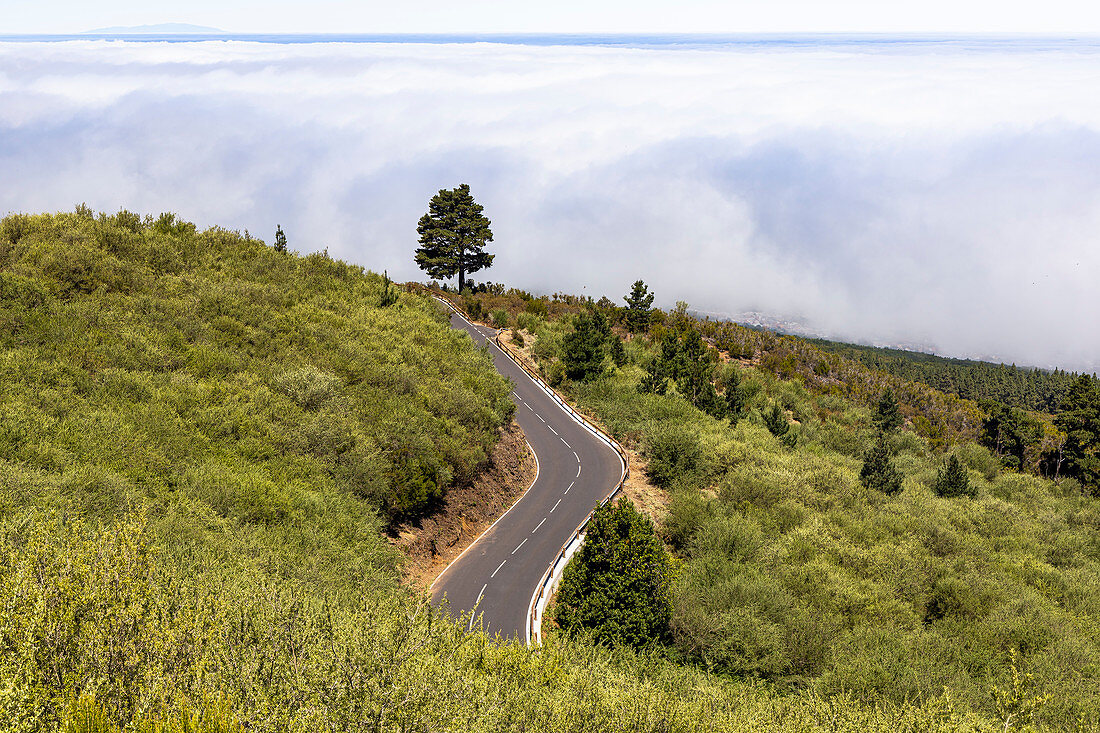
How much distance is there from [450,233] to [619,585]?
53944 mm

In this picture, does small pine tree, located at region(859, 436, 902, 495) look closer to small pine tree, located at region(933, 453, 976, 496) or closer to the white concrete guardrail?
small pine tree, located at region(933, 453, 976, 496)

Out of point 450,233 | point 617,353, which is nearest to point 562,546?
point 617,353

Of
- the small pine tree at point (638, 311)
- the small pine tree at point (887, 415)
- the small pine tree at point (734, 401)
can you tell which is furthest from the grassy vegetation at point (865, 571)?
the small pine tree at point (638, 311)

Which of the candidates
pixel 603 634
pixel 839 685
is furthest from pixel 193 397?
pixel 839 685

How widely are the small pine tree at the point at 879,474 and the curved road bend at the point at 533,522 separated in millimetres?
14222

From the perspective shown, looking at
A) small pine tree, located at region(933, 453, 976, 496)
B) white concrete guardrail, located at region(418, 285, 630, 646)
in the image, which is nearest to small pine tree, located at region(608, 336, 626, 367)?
white concrete guardrail, located at region(418, 285, 630, 646)

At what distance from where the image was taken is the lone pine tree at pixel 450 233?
69.1 metres

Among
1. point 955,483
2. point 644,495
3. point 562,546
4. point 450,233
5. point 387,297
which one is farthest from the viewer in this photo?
point 450,233

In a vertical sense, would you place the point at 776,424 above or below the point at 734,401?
below

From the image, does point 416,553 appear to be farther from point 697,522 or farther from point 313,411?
point 697,522

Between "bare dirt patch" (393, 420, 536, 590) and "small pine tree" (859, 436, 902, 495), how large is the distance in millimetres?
19116

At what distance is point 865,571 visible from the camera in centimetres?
2581

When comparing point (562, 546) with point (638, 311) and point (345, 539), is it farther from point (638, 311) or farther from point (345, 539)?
point (638, 311)

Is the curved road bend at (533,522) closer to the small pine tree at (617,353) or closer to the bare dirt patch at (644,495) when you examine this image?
the bare dirt patch at (644,495)
